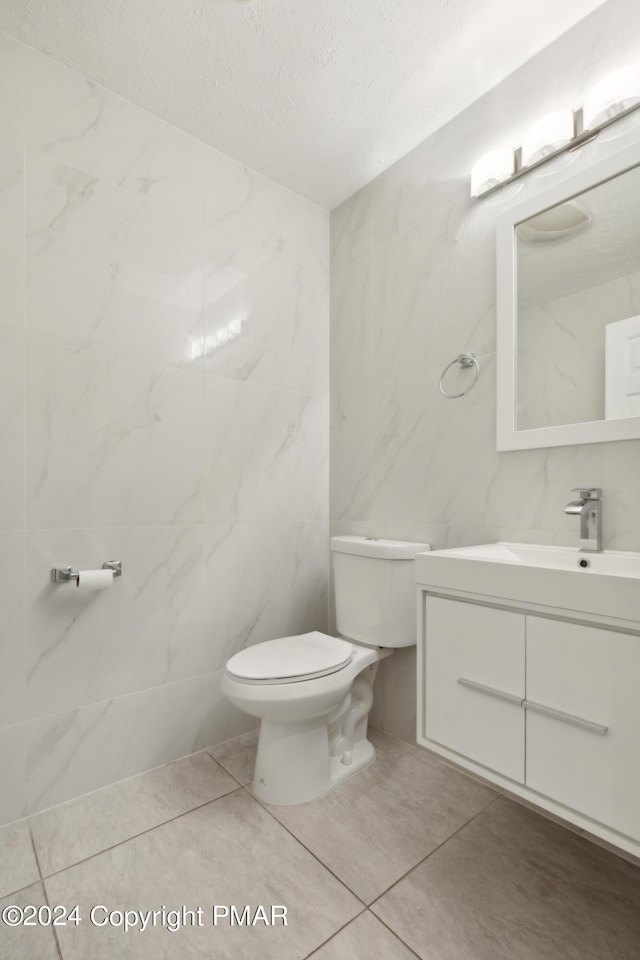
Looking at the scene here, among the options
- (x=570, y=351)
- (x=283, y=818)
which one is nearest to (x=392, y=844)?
(x=283, y=818)

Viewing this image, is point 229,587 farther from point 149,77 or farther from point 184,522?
point 149,77

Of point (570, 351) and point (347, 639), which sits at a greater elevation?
point (570, 351)

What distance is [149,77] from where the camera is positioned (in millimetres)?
1599

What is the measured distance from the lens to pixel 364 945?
107 cm

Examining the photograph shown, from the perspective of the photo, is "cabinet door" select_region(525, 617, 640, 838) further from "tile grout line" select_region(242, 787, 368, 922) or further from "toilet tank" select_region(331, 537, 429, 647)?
"toilet tank" select_region(331, 537, 429, 647)

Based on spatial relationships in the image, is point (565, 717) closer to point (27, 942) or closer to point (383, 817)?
point (383, 817)

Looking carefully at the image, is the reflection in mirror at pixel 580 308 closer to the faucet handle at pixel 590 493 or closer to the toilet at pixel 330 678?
the faucet handle at pixel 590 493

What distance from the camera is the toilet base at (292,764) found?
1.54 metres

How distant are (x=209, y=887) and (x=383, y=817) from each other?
53 cm

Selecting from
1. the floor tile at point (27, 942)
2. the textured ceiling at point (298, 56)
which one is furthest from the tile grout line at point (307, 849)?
the textured ceiling at point (298, 56)

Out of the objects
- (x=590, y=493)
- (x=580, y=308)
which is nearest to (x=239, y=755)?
(x=590, y=493)

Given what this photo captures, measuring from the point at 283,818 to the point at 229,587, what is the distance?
786 mm

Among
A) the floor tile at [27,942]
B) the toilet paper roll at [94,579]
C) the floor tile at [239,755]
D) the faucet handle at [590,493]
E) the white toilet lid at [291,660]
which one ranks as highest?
the faucet handle at [590,493]

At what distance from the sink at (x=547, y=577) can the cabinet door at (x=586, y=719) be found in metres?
0.05
